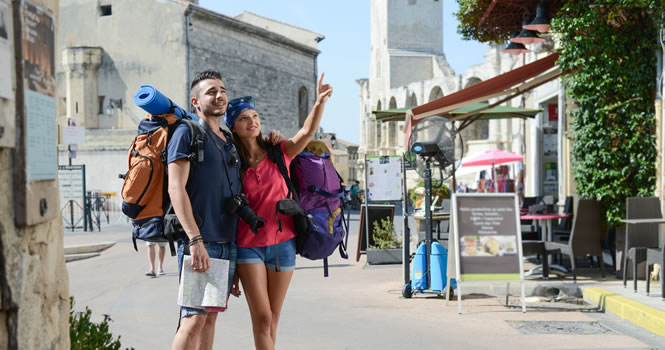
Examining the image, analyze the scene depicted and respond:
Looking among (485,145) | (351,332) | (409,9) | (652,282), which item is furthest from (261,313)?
(409,9)

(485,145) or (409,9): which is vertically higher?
(409,9)

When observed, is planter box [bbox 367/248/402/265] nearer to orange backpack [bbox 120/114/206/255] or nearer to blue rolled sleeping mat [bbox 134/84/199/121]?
orange backpack [bbox 120/114/206/255]

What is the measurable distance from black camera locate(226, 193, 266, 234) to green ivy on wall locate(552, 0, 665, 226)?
6.53 meters

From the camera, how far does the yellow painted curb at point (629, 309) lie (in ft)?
20.6

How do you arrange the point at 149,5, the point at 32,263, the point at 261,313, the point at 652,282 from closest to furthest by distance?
the point at 32,263 → the point at 261,313 → the point at 652,282 → the point at 149,5

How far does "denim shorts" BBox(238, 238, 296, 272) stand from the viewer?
3975 mm

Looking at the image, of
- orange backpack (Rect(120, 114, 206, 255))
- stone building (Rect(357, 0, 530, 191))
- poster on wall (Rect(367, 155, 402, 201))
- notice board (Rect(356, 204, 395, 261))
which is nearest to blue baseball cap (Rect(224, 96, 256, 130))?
orange backpack (Rect(120, 114, 206, 255))

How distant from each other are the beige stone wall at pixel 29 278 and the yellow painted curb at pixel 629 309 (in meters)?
5.11

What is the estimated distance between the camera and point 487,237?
753cm

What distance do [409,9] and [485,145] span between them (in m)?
24.4

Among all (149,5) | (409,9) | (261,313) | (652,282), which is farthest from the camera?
(409,9)

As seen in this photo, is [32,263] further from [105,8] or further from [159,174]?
[105,8]

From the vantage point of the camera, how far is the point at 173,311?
7.54m

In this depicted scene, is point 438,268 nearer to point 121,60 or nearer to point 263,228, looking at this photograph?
point 263,228
